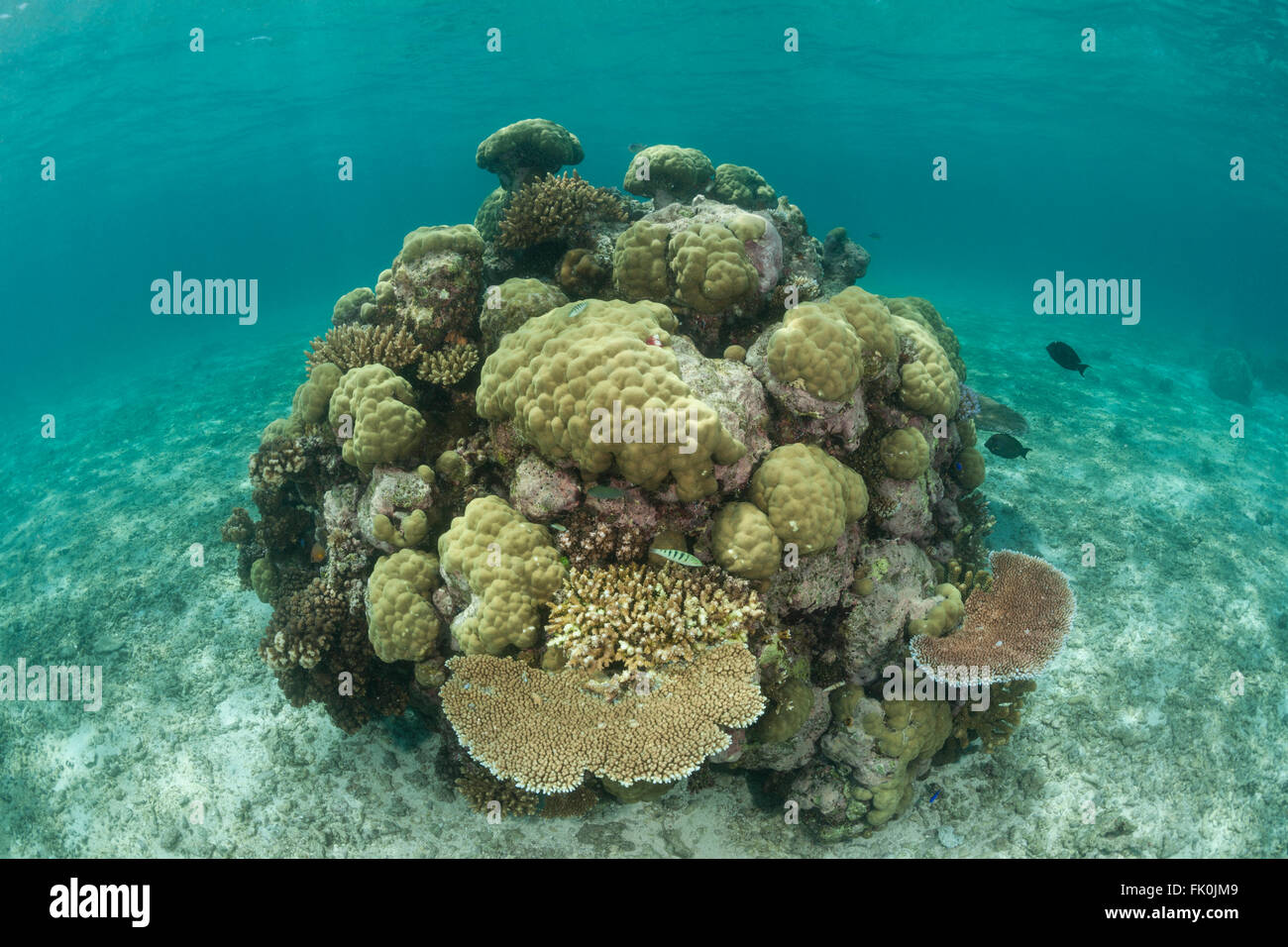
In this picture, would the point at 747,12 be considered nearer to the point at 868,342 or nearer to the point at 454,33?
the point at 454,33

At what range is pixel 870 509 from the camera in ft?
20.6

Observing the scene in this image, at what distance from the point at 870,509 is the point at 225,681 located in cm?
948

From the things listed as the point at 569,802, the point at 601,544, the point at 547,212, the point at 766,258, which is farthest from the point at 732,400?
the point at 569,802

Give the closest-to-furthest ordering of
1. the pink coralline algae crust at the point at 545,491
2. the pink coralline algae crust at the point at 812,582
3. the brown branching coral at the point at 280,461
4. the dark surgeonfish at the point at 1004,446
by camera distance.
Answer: the pink coralline algae crust at the point at 545,491 < the pink coralline algae crust at the point at 812,582 < the brown branching coral at the point at 280,461 < the dark surgeonfish at the point at 1004,446

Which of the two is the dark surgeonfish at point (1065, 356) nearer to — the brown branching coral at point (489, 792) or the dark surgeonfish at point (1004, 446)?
the dark surgeonfish at point (1004, 446)

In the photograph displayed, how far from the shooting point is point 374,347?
22.1 ft

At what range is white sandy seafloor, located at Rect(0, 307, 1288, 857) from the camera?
261 inches

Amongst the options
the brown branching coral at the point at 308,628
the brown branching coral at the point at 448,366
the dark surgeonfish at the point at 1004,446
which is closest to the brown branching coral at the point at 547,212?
the brown branching coral at the point at 448,366

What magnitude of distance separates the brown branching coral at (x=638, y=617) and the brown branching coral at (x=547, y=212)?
183 inches

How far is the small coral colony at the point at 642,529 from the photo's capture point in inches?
197

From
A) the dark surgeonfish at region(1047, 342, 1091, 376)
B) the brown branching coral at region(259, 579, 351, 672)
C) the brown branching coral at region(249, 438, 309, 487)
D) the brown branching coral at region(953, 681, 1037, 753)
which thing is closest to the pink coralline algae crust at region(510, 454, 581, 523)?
the brown branching coral at region(259, 579, 351, 672)

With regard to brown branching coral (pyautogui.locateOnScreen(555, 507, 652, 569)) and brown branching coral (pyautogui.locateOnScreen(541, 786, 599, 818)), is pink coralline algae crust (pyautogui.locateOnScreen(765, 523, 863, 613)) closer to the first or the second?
brown branching coral (pyautogui.locateOnScreen(555, 507, 652, 569))

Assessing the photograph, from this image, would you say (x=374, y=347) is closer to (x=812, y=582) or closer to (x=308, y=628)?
(x=308, y=628)

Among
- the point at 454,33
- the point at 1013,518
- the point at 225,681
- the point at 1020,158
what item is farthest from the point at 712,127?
the point at 225,681
